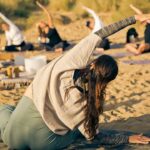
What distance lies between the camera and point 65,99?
407cm

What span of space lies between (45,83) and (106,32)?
23.1 inches

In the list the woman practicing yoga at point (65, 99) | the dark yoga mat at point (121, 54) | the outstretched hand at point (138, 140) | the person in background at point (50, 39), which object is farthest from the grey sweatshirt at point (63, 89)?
the person in background at point (50, 39)

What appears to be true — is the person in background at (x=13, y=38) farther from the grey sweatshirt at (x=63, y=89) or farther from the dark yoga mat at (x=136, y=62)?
the grey sweatshirt at (x=63, y=89)

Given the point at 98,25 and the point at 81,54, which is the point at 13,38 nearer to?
the point at 98,25

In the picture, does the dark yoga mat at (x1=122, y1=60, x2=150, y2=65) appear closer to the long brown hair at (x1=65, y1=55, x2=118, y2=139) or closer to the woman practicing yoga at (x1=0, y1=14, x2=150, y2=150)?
the woman practicing yoga at (x1=0, y1=14, x2=150, y2=150)

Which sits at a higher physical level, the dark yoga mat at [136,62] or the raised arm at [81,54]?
the raised arm at [81,54]

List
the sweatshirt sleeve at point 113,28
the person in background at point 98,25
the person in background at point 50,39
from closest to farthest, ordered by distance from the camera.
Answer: the sweatshirt sleeve at point 113,28, the person in background at point 98,25, the person in background at point 50,39

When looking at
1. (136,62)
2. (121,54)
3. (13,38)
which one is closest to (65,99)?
(136,62)

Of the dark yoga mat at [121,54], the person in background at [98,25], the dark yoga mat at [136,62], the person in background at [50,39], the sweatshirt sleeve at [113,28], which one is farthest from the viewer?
the person in background at [50,39]

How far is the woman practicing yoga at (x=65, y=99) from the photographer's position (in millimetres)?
3998

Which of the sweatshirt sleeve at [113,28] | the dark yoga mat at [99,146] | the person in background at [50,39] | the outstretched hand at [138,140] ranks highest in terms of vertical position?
the sweatshirt sleeve at [113,28]

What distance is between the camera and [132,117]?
19.3ft

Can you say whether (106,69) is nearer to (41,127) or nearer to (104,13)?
(41,127)

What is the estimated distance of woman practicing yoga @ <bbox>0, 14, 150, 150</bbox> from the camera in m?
4.00
